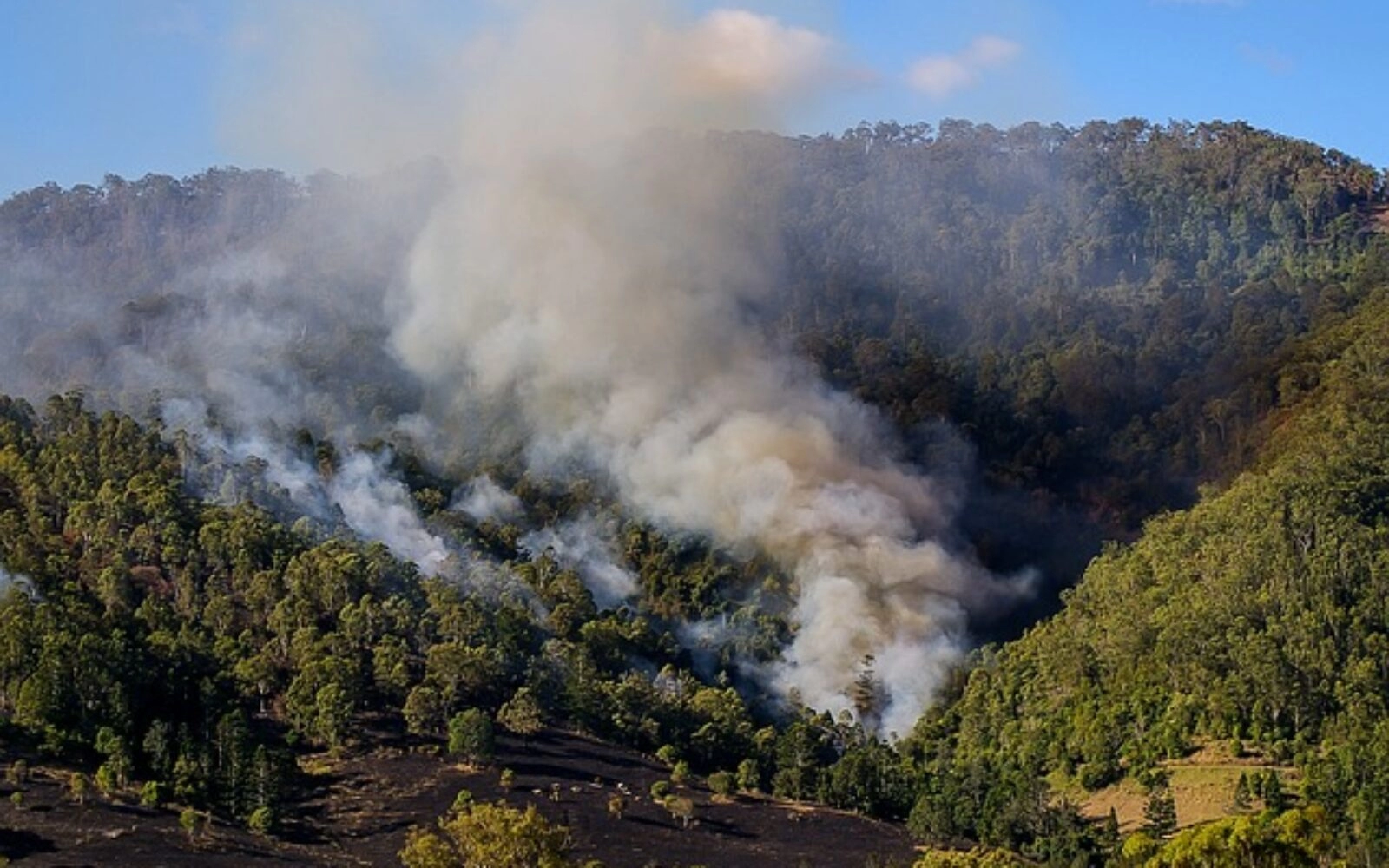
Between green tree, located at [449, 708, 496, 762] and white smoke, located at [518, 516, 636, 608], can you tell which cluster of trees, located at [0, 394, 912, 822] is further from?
white smoke, located at [518, 516, 636, 608]

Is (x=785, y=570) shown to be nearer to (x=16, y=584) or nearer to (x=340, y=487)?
(x=340, y=487)

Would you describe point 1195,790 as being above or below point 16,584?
below

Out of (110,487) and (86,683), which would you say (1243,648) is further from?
(110,487)

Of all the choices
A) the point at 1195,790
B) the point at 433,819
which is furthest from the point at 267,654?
the point at 1195,790

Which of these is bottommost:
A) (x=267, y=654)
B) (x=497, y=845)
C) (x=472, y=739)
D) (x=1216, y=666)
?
(x=497, y=845)

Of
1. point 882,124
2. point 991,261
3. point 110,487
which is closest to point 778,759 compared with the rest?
point 110,487
